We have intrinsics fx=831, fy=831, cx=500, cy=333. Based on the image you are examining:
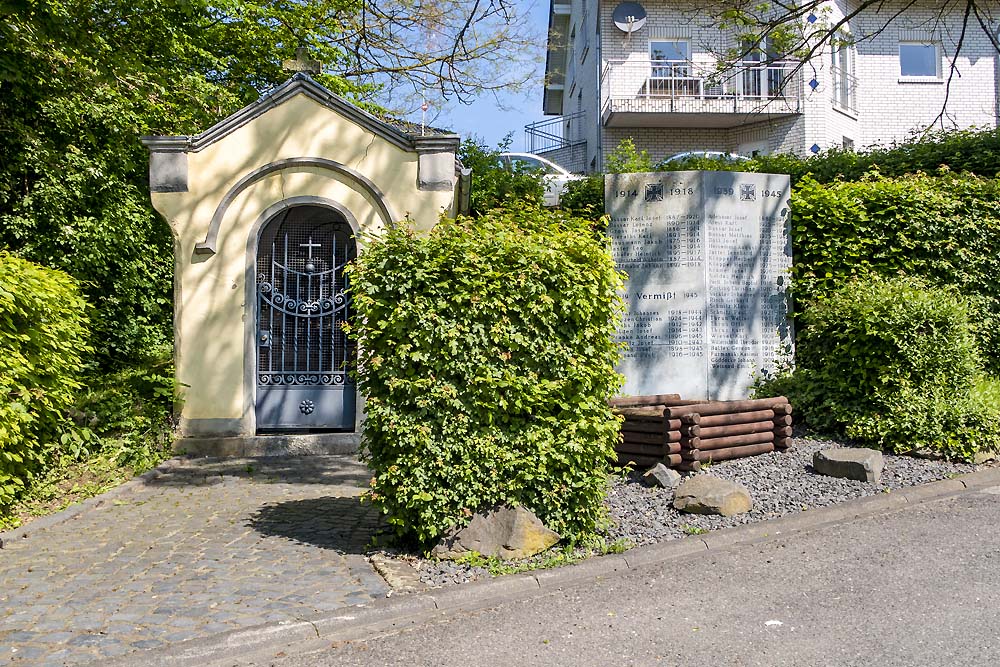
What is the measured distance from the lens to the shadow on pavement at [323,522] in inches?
249

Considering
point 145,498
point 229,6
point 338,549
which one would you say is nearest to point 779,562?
point 338,549

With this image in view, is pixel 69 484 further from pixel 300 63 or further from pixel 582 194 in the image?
pixel 582 194

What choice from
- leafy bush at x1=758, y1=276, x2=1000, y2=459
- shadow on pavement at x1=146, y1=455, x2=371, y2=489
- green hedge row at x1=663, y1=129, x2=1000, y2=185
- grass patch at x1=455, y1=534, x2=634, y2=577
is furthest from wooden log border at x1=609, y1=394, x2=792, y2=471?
green hedge row at x1=663, y1=129, x2=1000, y2=185

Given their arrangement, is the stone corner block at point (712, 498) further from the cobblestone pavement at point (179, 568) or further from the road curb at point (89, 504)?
the road curb at point (89, 504)

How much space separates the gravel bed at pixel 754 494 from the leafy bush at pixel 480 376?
0.41 metres

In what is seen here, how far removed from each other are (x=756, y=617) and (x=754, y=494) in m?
2.81

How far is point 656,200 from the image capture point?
10703mm

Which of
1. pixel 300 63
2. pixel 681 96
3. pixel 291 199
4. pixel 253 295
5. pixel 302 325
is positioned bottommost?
pixel 302 325

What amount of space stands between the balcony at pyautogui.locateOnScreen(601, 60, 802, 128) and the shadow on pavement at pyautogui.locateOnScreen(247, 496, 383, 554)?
18906 millimetres

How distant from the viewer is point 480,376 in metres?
5.75

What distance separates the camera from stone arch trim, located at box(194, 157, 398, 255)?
1050cm

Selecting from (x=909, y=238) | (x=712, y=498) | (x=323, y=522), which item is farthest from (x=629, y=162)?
(x=323, y=522)

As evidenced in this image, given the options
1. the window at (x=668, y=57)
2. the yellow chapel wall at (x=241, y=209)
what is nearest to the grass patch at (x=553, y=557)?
the yellow chapel wall at (x=241, y=209)

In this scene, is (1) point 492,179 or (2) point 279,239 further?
(1) point 492,179
